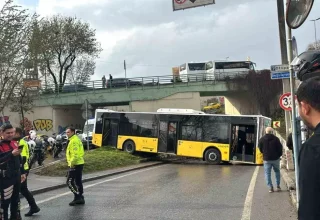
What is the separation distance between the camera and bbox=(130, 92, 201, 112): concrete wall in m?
41.4

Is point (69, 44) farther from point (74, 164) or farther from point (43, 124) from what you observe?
point (74, 164)

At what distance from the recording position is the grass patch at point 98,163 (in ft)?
56.0

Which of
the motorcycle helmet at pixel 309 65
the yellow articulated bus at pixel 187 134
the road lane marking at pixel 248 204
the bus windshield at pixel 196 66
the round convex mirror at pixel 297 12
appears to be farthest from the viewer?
the bus windshield at pixel 196 66

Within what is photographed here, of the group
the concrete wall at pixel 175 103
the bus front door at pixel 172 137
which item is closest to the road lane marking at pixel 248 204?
the bus front door at pixel 172 137

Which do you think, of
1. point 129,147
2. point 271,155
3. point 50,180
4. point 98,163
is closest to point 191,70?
point 129,147

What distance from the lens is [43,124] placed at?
147 feet

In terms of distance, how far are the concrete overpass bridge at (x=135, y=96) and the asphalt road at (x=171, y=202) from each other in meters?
27.9

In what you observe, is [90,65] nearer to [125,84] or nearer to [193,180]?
[125,84]

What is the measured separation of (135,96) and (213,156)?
20760 mm

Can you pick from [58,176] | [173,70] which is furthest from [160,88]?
[58,176]

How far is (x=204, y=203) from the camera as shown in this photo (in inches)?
379

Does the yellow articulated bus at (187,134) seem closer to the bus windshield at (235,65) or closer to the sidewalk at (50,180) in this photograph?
the sidewalk at (50,180)

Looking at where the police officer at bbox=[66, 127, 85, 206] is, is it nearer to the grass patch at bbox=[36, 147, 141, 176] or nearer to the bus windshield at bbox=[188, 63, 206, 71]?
the grass patch at bbox=[36, 147, 141, 176]

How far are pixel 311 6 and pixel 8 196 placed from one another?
17.7 ft
